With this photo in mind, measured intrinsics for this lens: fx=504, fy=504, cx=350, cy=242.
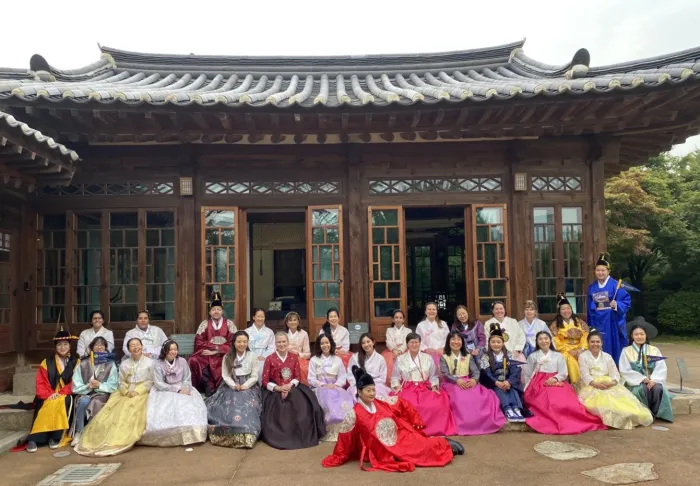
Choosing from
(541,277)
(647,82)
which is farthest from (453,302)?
(647,82)

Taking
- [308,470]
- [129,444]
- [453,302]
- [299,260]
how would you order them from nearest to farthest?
[308,470] → [129,444] → [453,302] → [299,260]

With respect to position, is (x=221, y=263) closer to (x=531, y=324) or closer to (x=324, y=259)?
(x=324, y=259)

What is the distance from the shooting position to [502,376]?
5645 millimetres

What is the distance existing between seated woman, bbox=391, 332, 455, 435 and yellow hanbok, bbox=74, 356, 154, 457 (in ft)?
8.61

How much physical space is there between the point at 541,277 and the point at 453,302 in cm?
541

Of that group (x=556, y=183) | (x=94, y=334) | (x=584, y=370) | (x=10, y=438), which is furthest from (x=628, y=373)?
(x=10, y=438)

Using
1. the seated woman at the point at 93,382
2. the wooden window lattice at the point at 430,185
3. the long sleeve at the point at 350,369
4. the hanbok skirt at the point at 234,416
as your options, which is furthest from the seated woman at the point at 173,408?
the wooden window lattice at the point at 430,185

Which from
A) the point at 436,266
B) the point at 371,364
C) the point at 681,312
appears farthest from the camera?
the point at 681,312

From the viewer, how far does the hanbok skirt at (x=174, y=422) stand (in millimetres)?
4922

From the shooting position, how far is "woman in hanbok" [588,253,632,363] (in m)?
6.37

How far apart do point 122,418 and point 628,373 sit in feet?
18.0

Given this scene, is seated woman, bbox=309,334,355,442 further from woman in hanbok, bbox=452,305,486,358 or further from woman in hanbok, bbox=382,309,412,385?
woman in hanbok, bbox=452,305,486,358

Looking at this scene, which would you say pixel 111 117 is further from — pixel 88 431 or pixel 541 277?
pixel 541 277

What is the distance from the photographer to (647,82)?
207 inches
